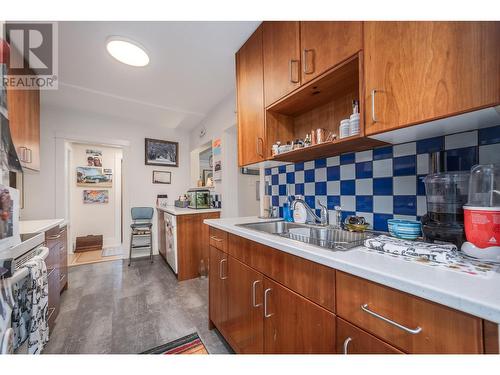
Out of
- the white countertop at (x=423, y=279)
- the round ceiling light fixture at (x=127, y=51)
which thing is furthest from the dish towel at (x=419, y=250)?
the round ceiling light fixture at (x=127, y=51)

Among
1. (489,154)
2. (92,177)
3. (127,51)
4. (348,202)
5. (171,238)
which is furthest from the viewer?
(92,177)

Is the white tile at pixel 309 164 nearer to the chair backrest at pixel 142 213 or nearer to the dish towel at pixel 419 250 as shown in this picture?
the dish towel at pixel 419 250

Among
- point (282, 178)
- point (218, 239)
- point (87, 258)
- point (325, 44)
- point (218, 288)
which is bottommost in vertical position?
point (87, 258)

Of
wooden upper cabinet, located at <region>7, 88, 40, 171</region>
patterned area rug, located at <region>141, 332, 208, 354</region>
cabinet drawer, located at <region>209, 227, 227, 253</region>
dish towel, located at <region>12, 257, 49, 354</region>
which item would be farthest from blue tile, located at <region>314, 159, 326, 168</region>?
wooden upper cabinet, located at <region>7, 88, 40, 171</region>

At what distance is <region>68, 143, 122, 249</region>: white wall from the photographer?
376 cm

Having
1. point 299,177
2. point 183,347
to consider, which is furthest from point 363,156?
point 183,347

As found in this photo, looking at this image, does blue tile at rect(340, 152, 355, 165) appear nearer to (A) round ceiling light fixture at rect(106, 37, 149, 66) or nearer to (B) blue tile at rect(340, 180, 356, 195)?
(B) blue tile at rect(340, 180, 356, 195)

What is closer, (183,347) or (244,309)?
(244,309)

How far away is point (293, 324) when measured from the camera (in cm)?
82

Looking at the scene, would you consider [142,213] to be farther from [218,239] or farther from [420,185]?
[420,185]

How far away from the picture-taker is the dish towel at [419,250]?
614 millimetres

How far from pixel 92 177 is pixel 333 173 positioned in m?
4.53

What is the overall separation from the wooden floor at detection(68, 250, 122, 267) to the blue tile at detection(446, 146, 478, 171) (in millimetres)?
4158

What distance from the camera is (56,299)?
1.69 meters
